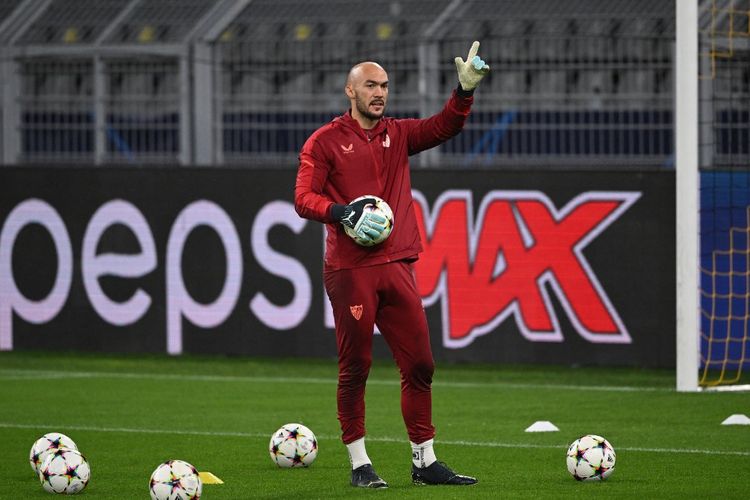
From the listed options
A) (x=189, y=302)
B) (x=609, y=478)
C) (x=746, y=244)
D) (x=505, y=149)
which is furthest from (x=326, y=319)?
(x=609, y=478)

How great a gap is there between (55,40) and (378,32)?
144 inches

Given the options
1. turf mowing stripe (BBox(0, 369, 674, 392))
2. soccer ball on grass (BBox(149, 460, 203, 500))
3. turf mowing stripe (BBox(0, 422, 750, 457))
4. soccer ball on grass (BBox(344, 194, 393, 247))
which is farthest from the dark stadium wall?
soccer ball on grass (BBox(149, 460, 203, 500))

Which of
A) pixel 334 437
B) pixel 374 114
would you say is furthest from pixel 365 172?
pixel 334 437

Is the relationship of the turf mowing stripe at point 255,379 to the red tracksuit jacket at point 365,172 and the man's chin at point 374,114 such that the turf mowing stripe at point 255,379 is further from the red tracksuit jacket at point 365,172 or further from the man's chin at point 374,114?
the man's chin at point 374,114

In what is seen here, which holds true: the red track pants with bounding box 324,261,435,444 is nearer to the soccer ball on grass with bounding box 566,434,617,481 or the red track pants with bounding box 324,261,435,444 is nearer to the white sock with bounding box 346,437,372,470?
the white sock with bounding box 346,437,372,470

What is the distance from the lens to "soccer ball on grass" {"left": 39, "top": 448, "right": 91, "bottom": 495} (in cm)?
880

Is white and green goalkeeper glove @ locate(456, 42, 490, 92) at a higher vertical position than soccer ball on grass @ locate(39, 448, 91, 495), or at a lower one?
A: higher

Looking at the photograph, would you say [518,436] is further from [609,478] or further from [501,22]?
[501,22]

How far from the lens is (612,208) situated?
1572 cm

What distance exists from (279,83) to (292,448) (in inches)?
350

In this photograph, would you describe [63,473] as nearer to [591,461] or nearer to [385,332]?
[385,332]

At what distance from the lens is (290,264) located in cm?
1683

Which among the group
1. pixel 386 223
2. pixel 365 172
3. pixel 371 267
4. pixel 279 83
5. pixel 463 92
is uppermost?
pixel 279 83

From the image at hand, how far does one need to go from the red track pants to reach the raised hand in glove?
39 centimetres
